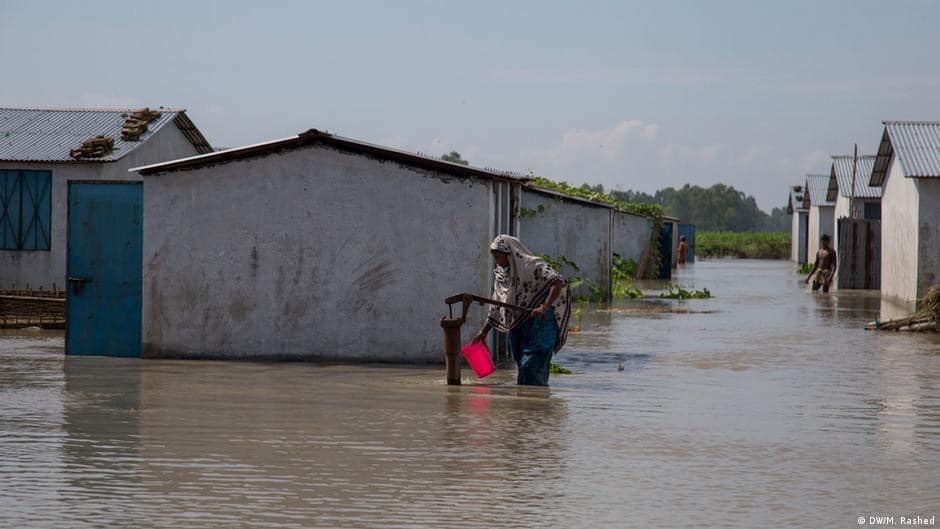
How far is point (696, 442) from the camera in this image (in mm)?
9617

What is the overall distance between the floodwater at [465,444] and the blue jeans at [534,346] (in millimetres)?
221

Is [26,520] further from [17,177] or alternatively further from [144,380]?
[17,177]

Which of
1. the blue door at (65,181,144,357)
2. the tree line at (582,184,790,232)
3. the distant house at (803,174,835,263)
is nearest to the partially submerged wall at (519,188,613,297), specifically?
the blue door at (65,181,144,357)

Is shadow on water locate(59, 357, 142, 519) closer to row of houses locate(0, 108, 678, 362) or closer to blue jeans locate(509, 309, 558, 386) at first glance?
row of houses locate(0, 108, 678, 362)

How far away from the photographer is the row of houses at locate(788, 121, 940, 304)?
26.5 meters

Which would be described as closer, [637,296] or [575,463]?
[575,463]

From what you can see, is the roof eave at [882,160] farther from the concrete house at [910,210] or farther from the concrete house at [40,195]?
the concrete house at [40,195]

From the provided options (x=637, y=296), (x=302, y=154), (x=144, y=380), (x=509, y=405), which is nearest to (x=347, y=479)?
(x=509, y=405)

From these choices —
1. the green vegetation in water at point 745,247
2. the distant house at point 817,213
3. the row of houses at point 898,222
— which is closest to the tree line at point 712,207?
the green vegetation in water at point 745,247

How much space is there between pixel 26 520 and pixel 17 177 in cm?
1604

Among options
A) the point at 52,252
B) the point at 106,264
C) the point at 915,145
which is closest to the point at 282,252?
the point at 106,264

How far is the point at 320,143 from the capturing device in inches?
568

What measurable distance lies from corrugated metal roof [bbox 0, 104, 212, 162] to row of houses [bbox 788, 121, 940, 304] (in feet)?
47.6

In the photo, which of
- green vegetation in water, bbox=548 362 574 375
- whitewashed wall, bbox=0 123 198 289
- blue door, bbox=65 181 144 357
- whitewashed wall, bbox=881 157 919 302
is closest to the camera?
green vegetation in water, bbox=548 362 574 375
